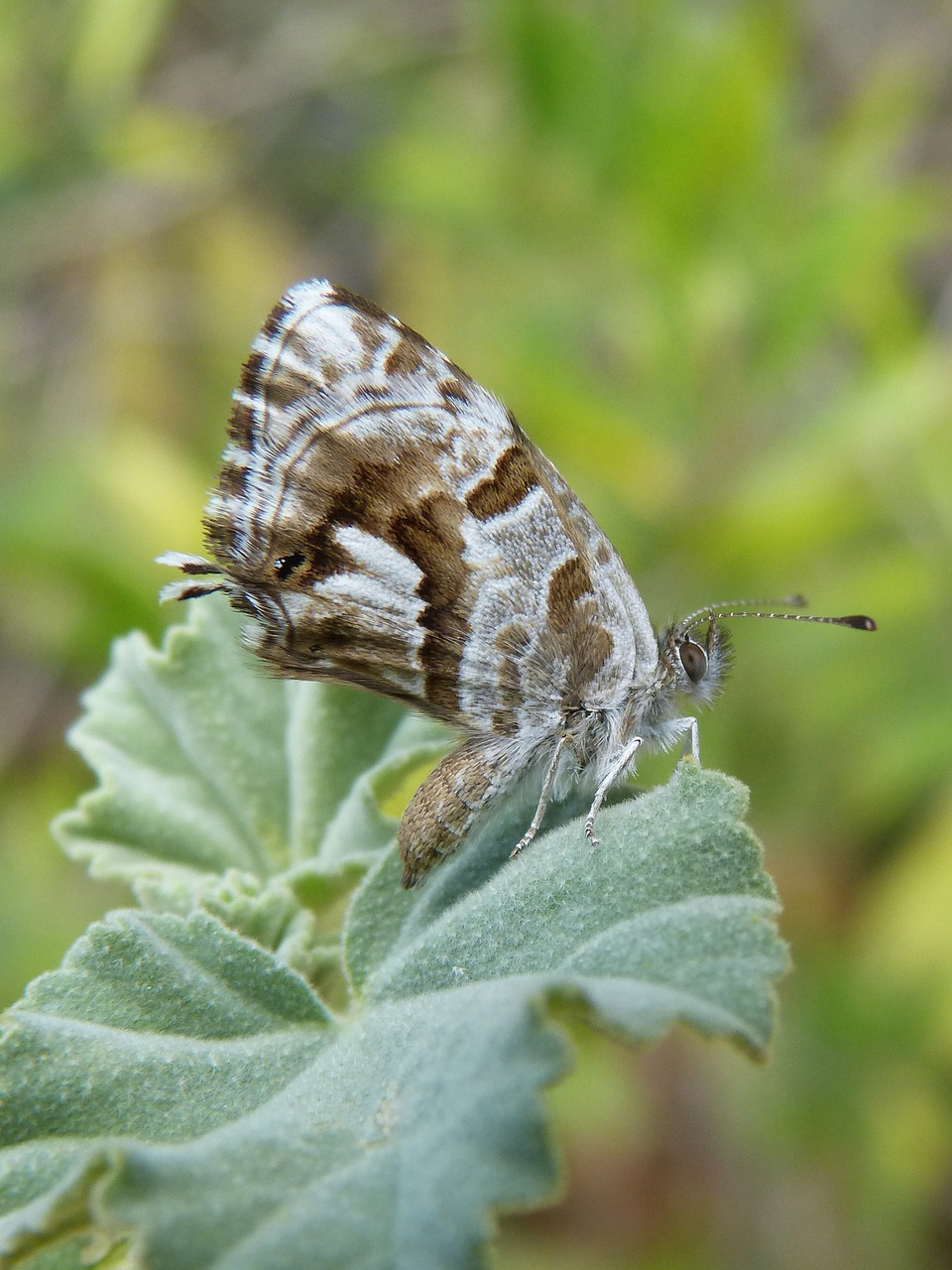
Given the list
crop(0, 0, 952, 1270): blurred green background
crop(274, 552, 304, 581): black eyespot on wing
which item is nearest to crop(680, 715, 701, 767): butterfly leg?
crop(274, 552, 304, 581): black eyespot on wing

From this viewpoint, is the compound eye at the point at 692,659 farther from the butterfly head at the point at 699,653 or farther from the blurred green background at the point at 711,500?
the blurred green background at the point at 711,500

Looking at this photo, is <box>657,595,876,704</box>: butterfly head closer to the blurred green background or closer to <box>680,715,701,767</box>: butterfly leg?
<box>680,715,701,767</box>: butterfly leg

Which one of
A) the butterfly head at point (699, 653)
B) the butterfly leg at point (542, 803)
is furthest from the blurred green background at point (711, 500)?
the butterfly leg at point (542, 803)

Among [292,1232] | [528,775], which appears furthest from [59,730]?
[292,1232]

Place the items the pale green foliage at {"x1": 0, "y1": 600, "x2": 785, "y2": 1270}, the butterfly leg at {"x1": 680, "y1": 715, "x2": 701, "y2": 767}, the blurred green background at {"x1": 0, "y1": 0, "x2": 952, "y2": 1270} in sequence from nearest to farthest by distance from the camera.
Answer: the pale green foliage at {"x1": 0, "y1": 600, "x2": 785, "y2": 1270}, the butterfly leg at {"x1": 680, "y1": 715, "x2": 701, "y2": 767}, the blurred green background at {"x1": 0, "y1": 0, "x2": 952, "y2": 1270}

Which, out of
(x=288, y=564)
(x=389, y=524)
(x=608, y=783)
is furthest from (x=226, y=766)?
(x=608, y=783)

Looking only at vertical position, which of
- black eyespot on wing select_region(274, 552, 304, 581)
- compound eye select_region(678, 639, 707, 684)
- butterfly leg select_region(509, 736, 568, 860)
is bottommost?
butterfly leg select_region(509, 736, 568, 860)

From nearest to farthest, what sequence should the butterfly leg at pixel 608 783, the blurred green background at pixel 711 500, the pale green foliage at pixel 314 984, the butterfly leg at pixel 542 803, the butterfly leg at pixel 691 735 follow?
the pale green foliage at pixel 314 984
the butterfly leg at pixel 608 783
the butterfly leg at pixel 542 803
the butterfly leg at pixel 691 735
the blurred green background at pixel 711 500

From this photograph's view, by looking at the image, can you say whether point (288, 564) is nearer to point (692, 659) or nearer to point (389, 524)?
point (389, 524)
